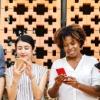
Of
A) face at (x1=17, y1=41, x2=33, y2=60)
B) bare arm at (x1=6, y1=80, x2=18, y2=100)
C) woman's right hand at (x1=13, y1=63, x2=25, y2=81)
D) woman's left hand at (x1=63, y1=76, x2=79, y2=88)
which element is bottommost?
bare arm at (x1=6, y1=80, x2=18, y2=100)

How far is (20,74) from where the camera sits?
3836 mm

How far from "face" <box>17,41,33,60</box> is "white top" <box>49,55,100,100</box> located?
289mm

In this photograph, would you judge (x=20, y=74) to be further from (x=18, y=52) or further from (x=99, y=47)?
(x=99, y=47)

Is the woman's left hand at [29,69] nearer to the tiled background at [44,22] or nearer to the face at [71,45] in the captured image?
the face at [71,45]

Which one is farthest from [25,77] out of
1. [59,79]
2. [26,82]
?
[59,79]

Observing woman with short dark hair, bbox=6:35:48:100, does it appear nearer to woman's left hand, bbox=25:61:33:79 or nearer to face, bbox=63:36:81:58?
woman's left hand, bbox=25:61:33:79

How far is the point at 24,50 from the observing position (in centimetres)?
392

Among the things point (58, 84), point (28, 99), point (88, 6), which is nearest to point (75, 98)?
point (58, 84)

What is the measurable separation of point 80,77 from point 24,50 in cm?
61

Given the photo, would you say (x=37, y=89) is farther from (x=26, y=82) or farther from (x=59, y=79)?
(x=59, y=79)

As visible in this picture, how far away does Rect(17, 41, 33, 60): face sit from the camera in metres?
3.91

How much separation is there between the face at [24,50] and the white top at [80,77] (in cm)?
29

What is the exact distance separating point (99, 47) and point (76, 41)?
3.07ft

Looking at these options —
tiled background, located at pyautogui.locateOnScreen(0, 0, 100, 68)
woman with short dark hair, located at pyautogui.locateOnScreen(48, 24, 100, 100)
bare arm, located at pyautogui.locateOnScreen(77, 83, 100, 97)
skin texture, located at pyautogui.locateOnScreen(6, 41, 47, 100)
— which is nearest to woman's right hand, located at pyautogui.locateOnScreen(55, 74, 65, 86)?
woman with short dark hair, located at pyautogui.locateOnScreen(48, 24, 100, 100)
